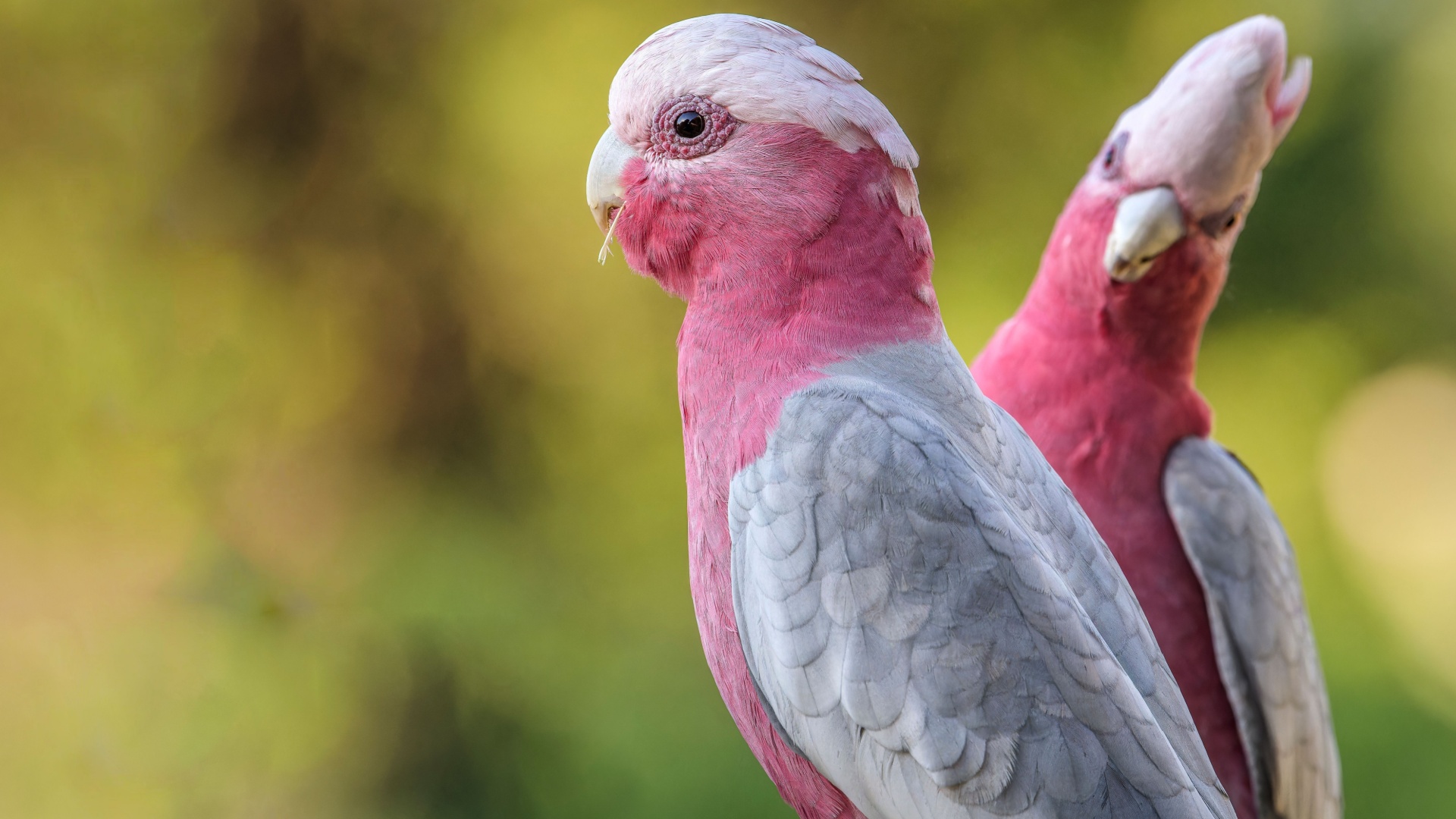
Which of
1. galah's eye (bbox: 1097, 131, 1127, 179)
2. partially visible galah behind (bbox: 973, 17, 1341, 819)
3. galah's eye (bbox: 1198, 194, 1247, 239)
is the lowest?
partially visible galah behind (bbox: 973, 17, 1341, 819)

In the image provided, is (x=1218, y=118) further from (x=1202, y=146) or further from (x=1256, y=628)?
(x=1256, y=628)

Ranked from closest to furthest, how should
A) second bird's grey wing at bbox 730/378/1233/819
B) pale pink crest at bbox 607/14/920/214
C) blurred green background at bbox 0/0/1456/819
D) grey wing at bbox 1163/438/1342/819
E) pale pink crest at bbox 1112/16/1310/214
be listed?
1. second bird's grey wing at bbox 730/378/1233/819
2. pale pink crest at bbox 607/14/920/214
3. pale pink crest at bbox 1112/16/1310/214
4. grey wing at bbox 1163/438/1342/819
5. blurred green background at bbox 0/0/1456/819

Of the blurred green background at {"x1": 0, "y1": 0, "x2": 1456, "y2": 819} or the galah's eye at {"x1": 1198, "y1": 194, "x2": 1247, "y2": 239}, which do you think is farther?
the blurred green background at {"x1": 0, "y1": 0, "x2": 1456, "y2": 819}

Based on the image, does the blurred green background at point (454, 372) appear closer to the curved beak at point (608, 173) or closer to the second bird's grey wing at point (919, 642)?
the curved beak at point (608, 173)

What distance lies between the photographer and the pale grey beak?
1.09 meters

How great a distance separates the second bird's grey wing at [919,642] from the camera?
758mm

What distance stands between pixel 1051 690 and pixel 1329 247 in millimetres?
1995

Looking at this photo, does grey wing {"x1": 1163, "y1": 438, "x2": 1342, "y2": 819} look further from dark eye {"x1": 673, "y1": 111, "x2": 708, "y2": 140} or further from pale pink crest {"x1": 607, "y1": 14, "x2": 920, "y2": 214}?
dark eye {"x1": 673, "y1": 111, "x2": 708, "y2": 140}

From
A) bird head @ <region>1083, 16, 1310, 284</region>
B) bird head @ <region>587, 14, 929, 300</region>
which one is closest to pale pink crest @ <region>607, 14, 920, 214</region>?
bird head @ <region>587, 14, 929, 300</region>

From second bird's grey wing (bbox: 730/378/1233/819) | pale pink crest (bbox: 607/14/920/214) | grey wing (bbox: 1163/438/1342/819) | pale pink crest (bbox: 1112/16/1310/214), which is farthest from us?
grey wing (bbox: 1163/438/1342/819)

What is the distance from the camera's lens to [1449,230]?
2.41 metres

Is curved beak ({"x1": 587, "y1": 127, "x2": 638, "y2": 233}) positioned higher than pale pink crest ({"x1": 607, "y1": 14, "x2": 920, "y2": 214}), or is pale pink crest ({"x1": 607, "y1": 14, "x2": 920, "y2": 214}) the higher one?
pale pink crest ({"x1": 607, "y1": 14, "x2": 920, "y2": 214})

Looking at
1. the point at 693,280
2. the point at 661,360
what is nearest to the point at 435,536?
the point at 661,360

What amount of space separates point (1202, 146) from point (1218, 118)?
0.10ft
